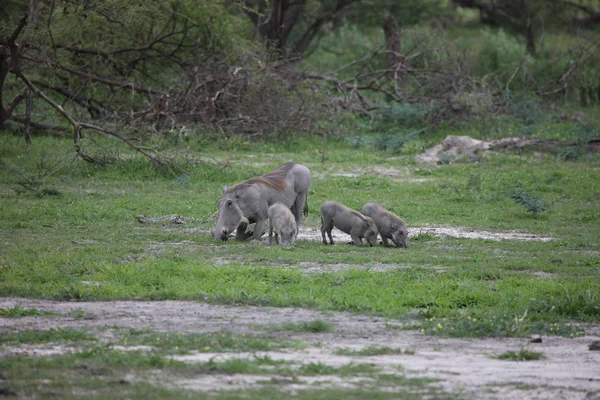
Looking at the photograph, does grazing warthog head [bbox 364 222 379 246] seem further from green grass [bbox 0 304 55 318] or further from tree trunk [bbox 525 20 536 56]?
tree trunk [bbox 525 20 536 56]

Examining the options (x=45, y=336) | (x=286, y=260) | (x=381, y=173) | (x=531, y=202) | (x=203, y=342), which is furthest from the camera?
(x=381, y=173)

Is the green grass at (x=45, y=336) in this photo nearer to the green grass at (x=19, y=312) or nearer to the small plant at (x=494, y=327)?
the green grass at (x=19, y=312)

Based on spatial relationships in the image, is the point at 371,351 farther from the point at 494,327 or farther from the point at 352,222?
the point at 352,222

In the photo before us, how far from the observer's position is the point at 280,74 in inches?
930

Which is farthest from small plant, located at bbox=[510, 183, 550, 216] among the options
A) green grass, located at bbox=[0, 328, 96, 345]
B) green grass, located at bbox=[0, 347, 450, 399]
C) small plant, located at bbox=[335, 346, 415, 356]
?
green grass, located at bbox=[0, 328, 96, 345]

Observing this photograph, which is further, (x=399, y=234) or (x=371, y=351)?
(x=399, y=234)

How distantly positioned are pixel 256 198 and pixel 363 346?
5.30 metres

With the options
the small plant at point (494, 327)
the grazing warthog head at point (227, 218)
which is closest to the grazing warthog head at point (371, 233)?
the grazing warthog head at point (227, 218)

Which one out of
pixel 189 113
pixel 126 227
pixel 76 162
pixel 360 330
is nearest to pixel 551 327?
pixel 360 330

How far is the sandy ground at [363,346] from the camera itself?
20.8 feet

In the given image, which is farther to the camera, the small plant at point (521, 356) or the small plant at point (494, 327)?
the small plant at point (494, 327)

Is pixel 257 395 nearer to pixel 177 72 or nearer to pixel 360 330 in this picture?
pixel 360 330

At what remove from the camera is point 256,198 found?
1255 centimetres

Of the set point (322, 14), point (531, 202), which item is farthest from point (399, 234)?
point (322, 14)
